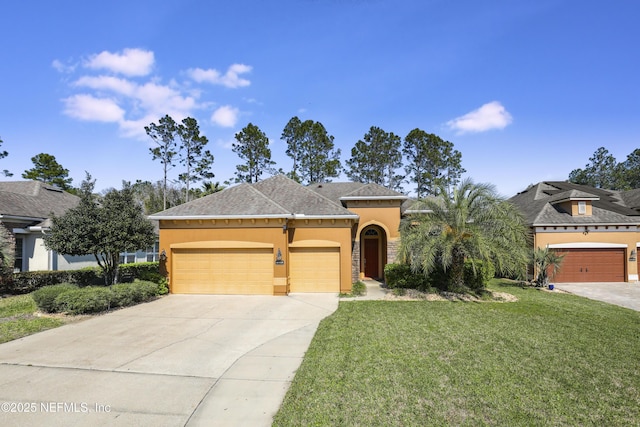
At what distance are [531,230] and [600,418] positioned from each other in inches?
641

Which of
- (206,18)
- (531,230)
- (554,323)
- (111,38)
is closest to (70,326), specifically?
(111,38)

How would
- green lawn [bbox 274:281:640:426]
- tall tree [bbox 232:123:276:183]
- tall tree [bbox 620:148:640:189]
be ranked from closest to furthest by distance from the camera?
green lawn [bbox 274:281:640:426] → tall tree [bbox 232:123:276:183] → tall tree [bbox 620:148:640:189]

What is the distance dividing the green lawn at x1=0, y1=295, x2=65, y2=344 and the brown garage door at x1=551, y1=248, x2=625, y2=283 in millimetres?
22548

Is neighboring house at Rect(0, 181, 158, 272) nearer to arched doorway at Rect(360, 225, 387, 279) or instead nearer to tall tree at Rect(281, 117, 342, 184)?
arched doorway at Rect(360, 225, 387, 279)

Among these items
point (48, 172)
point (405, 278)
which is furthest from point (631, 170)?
point (48, 172)

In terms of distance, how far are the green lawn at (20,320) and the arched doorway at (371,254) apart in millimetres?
13832

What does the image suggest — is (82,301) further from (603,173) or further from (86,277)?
(603,173)

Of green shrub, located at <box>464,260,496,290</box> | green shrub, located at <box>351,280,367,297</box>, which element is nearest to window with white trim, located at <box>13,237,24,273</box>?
green shrub, located at <box>351,280,367,297</box>

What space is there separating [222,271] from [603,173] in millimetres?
61604

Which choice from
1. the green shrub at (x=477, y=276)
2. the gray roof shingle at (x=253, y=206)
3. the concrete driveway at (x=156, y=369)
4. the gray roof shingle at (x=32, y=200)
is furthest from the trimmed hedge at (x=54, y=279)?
the green shrub at (x=477, y=276)

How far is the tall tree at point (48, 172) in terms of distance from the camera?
126 feet

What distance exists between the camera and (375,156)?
115 feet

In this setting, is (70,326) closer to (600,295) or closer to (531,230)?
(600,295)

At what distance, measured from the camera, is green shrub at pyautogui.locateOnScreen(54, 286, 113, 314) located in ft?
30.3
